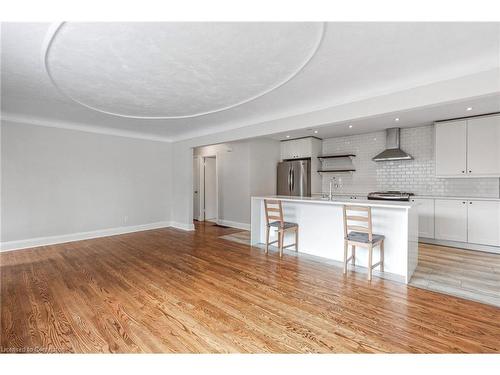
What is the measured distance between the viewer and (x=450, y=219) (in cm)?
474

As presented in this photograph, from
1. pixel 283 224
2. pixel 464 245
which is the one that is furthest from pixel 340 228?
pixel 464 245

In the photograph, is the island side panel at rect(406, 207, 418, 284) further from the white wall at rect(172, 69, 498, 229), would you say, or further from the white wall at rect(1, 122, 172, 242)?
the white wall at rect(1, 122, 172, 242)

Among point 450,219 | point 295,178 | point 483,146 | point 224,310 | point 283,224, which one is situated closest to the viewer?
point 224,310

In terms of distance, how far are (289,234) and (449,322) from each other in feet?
8.89

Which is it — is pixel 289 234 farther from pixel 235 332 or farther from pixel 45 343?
pixel 45 343

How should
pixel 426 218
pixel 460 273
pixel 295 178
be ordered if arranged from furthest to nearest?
pixel 295 178 → pixel 426 218 → pixel 460 273

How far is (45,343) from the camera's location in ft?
6.33

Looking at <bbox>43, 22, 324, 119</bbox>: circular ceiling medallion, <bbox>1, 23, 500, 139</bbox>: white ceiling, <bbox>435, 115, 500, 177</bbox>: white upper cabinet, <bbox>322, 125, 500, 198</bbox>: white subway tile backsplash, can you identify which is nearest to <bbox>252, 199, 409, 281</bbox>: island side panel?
<bbox>322, 125, 500, 198</bbox>: white subway tile backsplash

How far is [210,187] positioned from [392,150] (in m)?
5.41

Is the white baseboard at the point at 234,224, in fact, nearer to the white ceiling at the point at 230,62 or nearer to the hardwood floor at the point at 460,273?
the white ceiling at the point at 230,62

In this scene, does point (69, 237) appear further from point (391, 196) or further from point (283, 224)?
point (391, 196)

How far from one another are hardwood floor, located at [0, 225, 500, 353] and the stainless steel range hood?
331 cm

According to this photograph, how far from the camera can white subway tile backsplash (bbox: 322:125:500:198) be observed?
5.00 meters
